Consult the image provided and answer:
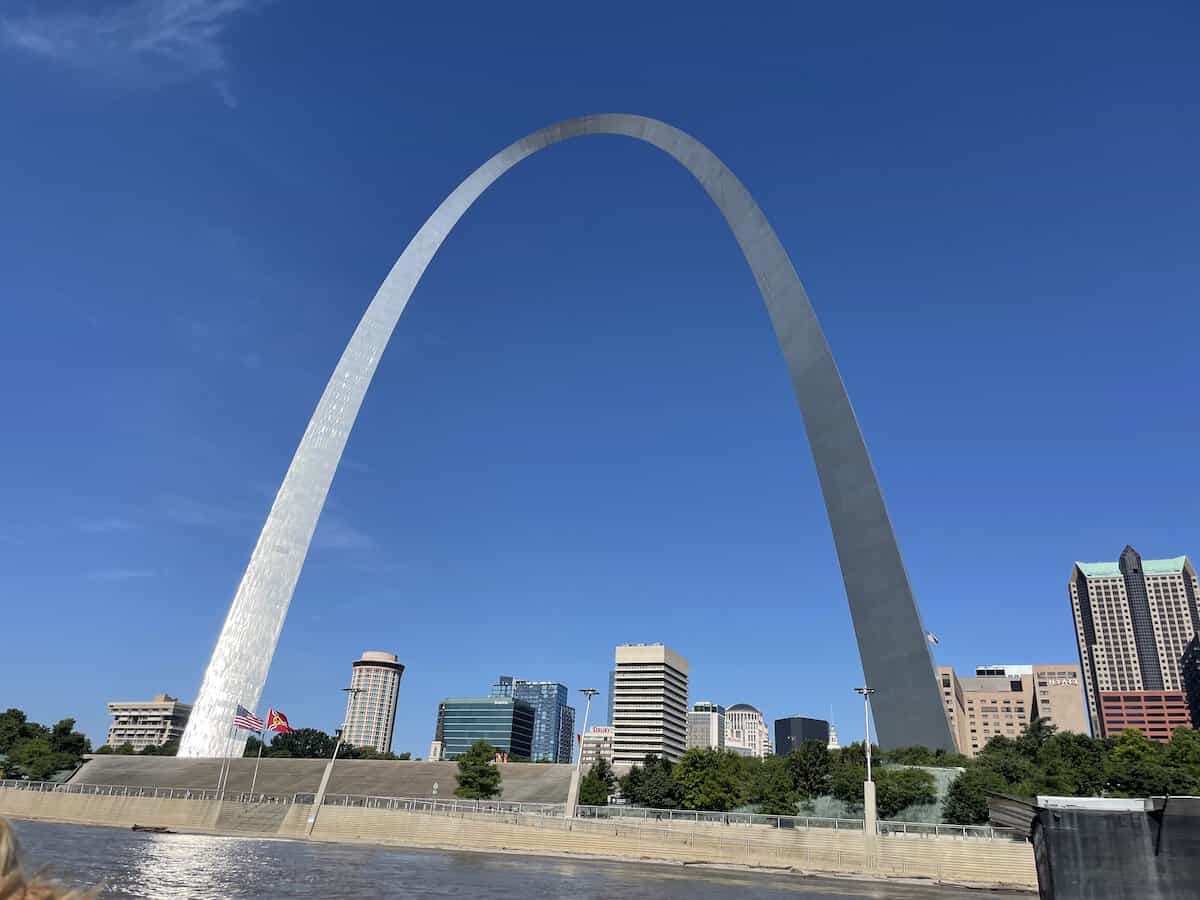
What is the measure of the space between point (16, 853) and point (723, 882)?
23192 millimetres

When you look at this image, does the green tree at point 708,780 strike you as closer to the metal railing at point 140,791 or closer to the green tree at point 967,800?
the green tree at point 967,800

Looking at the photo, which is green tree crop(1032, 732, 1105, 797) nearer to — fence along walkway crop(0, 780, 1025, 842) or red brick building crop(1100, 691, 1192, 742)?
fence along walkway crop(0, 780, 1025, 842)

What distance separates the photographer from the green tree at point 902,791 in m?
33.5

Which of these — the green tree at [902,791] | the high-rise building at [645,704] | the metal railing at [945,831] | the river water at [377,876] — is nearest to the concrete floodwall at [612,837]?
the metal railing at [945,831]

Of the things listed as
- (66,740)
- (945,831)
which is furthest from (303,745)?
(945,831)

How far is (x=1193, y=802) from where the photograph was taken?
1133 centimetres

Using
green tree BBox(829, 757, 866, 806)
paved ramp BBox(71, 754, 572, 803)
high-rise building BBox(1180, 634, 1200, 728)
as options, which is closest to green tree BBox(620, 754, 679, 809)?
paved ramp BBox(71, 754, 572, 803)

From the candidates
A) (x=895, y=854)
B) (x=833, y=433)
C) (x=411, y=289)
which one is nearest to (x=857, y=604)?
(x=833, y=433)

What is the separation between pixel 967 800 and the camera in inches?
1299

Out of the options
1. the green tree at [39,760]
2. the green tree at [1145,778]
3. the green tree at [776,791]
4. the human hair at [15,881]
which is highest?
the green tree at [1145,778]

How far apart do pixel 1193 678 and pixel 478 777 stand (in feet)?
612

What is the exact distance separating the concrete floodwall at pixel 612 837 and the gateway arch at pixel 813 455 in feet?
27.2

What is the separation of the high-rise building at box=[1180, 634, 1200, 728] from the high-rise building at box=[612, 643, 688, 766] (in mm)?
103221

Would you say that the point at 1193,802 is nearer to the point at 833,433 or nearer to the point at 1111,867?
the point at 1111,867
